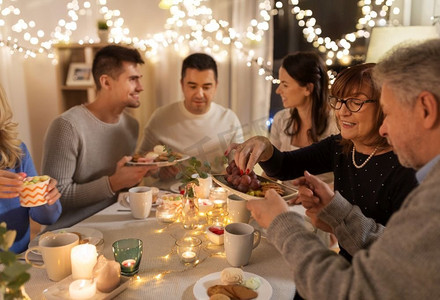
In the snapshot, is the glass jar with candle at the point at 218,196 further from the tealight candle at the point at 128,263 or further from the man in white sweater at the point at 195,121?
the man in white sweater at the point at 195,121


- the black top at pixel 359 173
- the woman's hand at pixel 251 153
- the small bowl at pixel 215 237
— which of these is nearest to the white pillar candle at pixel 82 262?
the small bowl at pixel 215 237

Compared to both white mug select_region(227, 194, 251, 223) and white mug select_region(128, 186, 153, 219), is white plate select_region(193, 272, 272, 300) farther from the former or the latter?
white mug select_region(128, 186, 153, 219)

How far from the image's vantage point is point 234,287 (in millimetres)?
1010

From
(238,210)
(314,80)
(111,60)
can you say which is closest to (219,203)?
(238,210)

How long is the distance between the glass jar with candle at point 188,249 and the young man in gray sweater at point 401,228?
13.5 inches

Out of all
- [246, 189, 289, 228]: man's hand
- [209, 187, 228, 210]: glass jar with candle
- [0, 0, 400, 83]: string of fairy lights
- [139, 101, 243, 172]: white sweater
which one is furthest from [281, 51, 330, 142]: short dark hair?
[246, 189, 289, 228]: man's hand

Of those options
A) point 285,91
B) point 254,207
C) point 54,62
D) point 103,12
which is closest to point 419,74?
point 254,207

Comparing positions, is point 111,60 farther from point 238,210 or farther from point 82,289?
point 82,289

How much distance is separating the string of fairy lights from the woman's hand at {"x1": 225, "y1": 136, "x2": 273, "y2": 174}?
5.81 ft

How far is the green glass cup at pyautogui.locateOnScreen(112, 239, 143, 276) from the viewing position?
1116 millimetres

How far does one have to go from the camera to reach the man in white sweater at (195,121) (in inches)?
103

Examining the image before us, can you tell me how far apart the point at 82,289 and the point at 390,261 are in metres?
0.73

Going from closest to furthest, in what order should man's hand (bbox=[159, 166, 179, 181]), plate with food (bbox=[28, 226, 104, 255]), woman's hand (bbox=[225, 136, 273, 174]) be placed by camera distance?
plate with food (bbox=[28, 226, 104, 255]) → woman's hand (bbox=[225, 136, 273, 174]) → man's hand (bbox=[159, 166, 179, 181])

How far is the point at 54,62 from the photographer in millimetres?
3836
